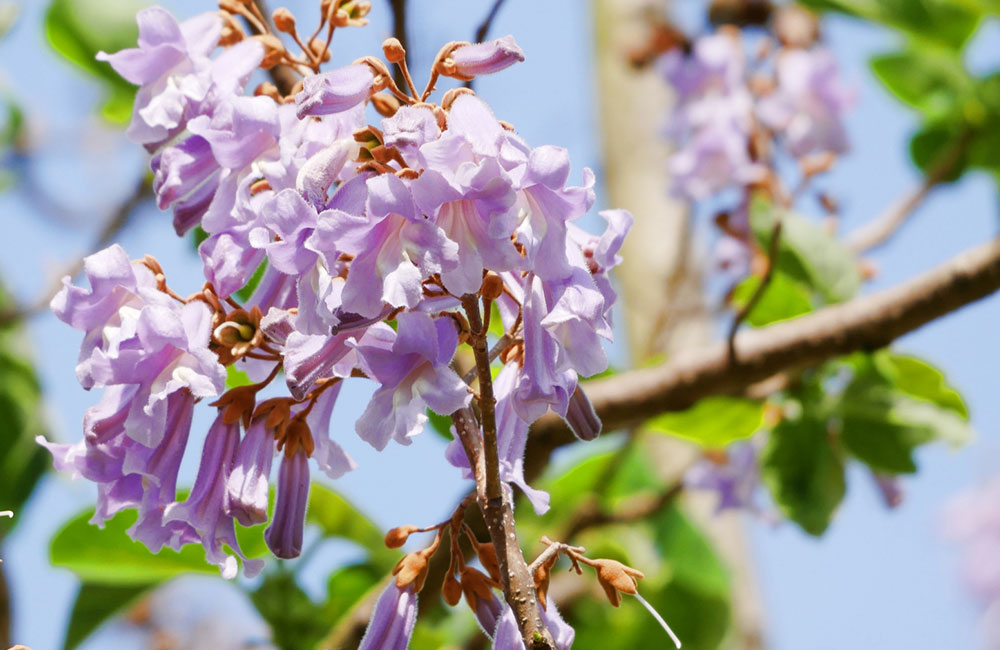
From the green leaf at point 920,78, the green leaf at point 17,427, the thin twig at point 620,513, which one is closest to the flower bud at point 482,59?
the thin twig at point 620,513

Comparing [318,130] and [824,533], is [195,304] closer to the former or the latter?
[318,130]

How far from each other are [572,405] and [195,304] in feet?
0.86

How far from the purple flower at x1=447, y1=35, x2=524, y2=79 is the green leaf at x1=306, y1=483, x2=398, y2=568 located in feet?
3.13

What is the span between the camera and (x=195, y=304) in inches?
28.6

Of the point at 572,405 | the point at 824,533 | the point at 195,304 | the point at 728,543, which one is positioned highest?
the point at 195,304

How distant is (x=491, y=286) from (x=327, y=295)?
0.36 feet

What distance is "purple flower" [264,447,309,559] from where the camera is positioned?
2.53ft

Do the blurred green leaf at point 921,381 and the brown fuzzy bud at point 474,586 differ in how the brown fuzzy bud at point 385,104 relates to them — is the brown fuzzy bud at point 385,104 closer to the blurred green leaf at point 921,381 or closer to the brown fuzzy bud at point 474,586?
the brown fuzzy bud at point 474,586

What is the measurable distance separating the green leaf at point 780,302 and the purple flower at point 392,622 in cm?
95

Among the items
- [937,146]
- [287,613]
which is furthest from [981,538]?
[287,613]

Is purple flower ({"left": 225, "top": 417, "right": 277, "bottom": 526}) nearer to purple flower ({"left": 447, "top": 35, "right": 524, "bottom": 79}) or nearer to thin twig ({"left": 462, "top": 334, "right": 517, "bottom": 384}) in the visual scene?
thin twig ({"left": 462, "top": 334, "right": 517, "bottom": 384})

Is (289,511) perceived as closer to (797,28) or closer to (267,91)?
(267,91)

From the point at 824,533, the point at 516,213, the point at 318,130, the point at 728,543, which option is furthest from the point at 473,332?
the point at 728,543

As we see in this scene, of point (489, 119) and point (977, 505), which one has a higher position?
point (489, 119)
